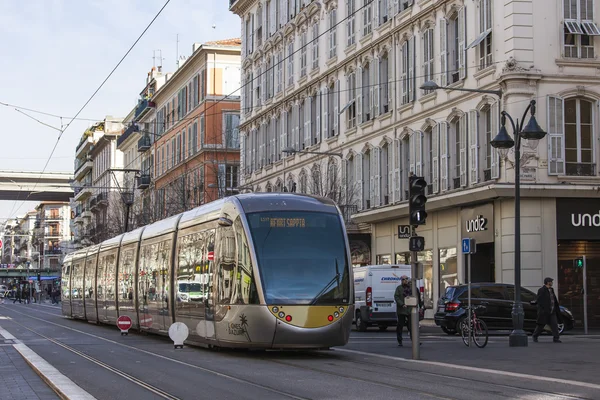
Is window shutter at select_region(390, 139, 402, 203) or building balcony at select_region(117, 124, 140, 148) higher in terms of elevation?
building balcony at select_region(117, 124, 140, 148)

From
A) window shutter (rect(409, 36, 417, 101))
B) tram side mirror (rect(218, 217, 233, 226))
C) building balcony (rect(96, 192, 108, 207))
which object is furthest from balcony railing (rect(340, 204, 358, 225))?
building balcony (rect(96, 192, 108, 207))

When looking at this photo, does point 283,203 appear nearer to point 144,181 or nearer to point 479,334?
point 479,334

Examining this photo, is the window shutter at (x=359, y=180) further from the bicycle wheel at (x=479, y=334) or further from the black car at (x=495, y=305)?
the bicycle wheel at (x=479, y=334)

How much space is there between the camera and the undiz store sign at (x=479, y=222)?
33188 millimetres

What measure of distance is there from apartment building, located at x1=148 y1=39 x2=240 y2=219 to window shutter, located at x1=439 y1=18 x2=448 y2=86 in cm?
2579

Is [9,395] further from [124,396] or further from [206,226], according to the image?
[206,226]

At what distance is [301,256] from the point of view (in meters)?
19.2

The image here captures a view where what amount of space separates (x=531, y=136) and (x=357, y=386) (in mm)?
11976

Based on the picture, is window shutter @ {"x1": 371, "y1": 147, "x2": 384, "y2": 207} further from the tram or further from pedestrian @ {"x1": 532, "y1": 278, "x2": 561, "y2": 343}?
the tram

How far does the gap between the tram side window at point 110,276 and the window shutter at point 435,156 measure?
38.2 feet

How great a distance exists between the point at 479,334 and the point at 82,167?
113319 millimetres

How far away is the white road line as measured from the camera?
12.4 metres

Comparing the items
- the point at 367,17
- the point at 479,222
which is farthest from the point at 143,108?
the point at 479,222

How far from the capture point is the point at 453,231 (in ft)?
120
